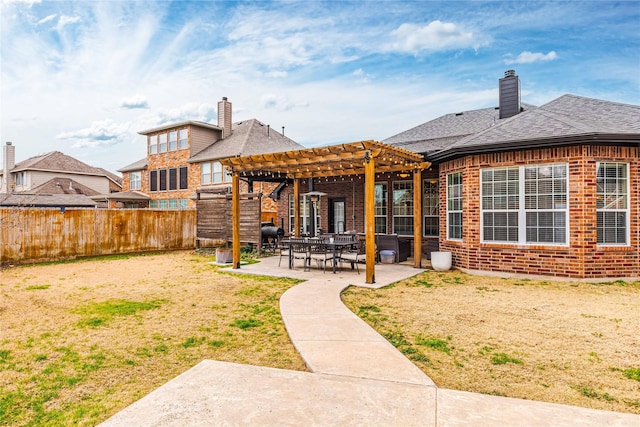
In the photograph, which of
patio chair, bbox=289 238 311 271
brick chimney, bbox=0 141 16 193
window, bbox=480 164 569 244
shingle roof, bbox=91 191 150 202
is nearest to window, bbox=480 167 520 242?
window, bbox=480 164 569 244

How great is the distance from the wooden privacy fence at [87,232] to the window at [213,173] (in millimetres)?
5982

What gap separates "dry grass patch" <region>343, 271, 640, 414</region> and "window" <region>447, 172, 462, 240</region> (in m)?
2.42

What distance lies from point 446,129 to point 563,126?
6020mm

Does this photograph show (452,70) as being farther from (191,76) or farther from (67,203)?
(67,203)

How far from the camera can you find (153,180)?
26.7 meters

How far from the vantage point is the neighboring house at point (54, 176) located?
31892mm

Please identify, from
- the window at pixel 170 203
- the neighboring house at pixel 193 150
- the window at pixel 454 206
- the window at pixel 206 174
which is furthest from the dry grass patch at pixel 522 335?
the window at pixel 170 203

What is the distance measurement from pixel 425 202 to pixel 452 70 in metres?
6.23

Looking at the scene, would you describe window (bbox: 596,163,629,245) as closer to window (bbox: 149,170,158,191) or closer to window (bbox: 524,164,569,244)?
window (bbox: 524,164,569,244)

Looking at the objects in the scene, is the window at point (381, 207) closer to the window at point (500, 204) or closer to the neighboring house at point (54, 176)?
the window at point (500, 204)

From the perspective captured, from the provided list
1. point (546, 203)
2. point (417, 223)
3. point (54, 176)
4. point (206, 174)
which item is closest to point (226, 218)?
point (417, 223)

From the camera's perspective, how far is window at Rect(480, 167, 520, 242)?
8906mm

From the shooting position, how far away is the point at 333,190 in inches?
600

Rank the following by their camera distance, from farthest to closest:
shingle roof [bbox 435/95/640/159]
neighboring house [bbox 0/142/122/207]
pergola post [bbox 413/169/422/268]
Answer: neighboring house [bbox 0/142/122/207] → pergola post [bbox 413/169/422/268] → shingle roof [bbox 435/95/640/159]
